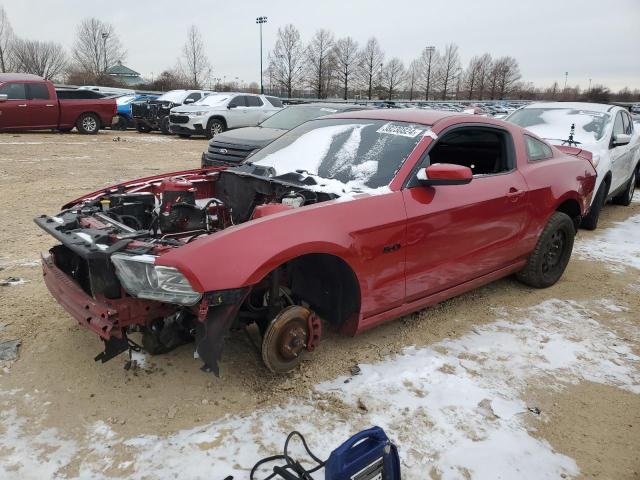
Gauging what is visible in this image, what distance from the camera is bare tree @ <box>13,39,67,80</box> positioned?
48000mm

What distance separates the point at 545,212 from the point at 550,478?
8.27 ft

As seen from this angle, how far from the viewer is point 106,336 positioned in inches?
97.8

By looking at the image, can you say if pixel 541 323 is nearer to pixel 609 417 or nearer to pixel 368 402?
pixel 609 417

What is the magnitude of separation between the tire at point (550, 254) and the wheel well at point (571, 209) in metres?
0.18

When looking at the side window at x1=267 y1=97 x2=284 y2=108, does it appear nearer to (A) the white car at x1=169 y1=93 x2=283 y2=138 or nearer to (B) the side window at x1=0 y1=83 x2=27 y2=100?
(A) the white car at x1=169 y1=93 x2=283 y2=138

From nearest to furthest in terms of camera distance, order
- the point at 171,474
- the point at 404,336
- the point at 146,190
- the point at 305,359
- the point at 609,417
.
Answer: the point at 171,474 → the point at 609,417 → the point at 305,359 → the point at 404,336 → the point at 146,190

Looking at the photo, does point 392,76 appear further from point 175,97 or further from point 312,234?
point 312,234

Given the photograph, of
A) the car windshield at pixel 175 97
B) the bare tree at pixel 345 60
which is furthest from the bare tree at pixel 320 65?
the car windshield at pixel 175 97

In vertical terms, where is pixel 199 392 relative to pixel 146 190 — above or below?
below

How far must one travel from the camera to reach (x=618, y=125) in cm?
752

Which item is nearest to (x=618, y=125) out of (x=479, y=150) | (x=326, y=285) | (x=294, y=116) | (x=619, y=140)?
(x=619, y=140)

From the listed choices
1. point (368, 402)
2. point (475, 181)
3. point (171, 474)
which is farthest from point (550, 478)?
point (475, 181)

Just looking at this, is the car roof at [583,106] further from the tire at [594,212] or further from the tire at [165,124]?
the tire at [165,124]

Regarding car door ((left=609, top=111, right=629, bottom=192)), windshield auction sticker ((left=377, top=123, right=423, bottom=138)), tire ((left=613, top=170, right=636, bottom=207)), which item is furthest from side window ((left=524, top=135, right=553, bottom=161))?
tire ((left=613, top=170, right=636, bottom=207))
